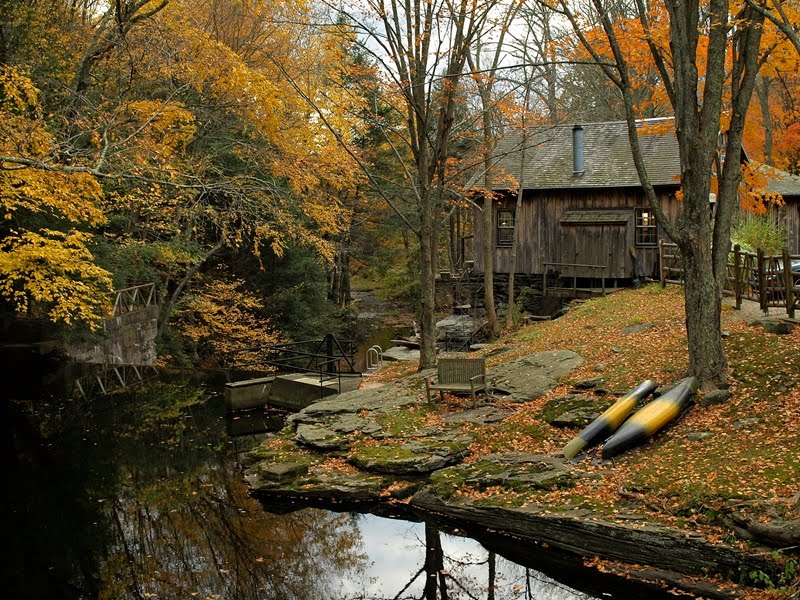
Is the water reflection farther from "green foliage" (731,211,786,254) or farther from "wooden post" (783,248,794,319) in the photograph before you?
"green foliage" (731,211,786,254)

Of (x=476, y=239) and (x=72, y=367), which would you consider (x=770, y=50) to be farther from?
(x=72, y=367)

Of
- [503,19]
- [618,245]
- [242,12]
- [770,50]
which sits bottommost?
[618,245]

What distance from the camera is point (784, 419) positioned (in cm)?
1042

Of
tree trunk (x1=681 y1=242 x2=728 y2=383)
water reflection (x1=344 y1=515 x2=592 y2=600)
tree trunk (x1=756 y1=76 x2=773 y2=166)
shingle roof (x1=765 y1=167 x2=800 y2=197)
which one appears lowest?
water reflection (x1=344 y1=515 x2=592 y2=600)

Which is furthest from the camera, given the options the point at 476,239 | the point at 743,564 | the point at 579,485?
the point at 476,239

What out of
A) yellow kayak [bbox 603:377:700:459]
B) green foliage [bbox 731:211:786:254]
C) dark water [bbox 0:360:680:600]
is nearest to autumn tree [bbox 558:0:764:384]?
yellow kayak [bbox 603:377:700:459]

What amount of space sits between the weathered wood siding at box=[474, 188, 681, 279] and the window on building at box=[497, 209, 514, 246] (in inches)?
8.6

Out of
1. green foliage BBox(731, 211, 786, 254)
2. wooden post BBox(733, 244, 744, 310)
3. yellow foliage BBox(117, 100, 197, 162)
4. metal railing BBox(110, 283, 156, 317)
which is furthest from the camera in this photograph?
metal railing BBox(110, 283, 156, 317)

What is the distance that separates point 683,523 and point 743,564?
89cm

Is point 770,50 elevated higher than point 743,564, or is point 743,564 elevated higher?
point 770,50

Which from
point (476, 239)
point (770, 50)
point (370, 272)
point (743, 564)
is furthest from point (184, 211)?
point (370, 272)

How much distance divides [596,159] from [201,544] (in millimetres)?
22810

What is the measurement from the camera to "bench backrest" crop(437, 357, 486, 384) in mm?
14484

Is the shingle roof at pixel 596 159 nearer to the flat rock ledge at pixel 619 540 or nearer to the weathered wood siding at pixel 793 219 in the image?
the weathered wood siding at pixel 793 219
